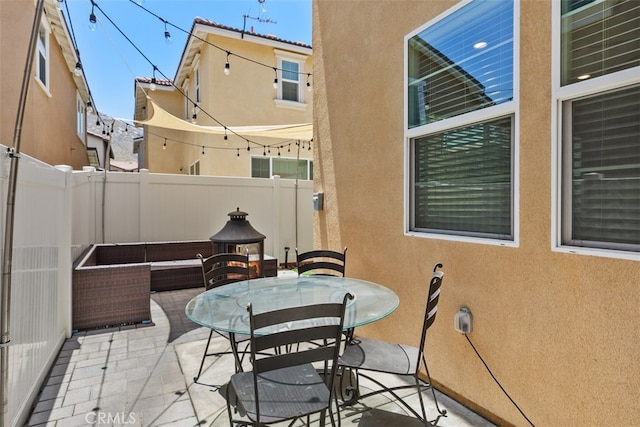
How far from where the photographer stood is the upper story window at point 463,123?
259 cm

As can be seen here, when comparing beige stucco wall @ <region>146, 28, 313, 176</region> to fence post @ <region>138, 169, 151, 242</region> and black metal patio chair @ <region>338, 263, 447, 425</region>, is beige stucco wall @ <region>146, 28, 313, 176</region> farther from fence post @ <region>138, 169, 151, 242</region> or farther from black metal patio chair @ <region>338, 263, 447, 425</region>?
black metal patio chair @ <region>338, 263, 447, 425</region>

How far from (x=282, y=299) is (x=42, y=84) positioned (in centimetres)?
785

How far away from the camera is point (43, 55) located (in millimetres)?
7777

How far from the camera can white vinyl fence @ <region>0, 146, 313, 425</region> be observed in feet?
8.14

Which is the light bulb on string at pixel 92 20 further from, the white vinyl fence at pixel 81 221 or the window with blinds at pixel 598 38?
the window with blinds at pixel 598 38

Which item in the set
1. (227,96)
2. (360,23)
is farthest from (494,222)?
(227,96)

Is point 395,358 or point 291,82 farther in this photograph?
point 291,82

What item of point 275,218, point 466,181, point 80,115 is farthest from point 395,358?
point 80,115

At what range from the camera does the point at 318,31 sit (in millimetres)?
4695

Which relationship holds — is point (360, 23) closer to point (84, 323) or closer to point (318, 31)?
point (318, 31)

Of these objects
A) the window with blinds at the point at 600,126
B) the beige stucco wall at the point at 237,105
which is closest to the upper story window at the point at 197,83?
the beige stucco wall at the point at 237,105

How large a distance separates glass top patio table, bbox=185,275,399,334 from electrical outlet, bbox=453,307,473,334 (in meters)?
0.50

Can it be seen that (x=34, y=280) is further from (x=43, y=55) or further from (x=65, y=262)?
(x=43, y=55)

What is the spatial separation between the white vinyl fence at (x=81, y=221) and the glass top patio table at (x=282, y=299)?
3.87 ft
